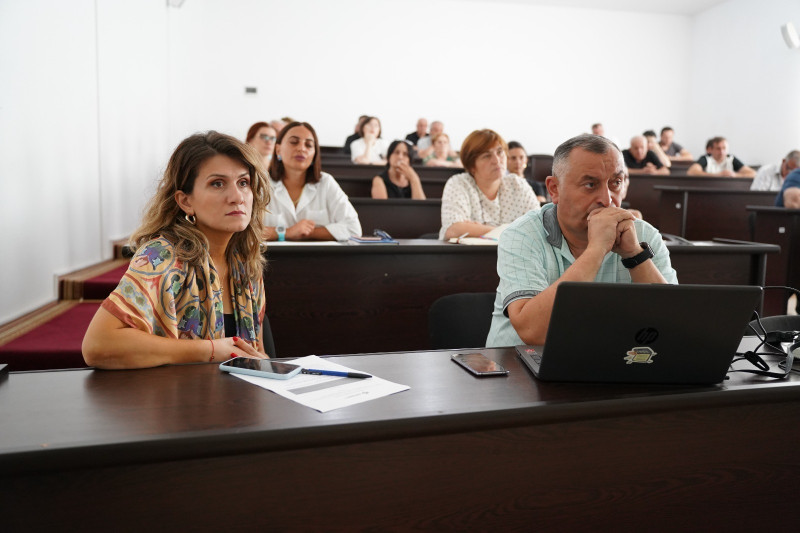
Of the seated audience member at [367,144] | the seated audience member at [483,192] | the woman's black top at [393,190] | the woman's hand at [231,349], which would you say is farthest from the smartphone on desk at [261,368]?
the seated audience member at [367,144]

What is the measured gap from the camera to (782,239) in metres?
4.93

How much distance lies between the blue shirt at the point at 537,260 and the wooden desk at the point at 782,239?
3469mm

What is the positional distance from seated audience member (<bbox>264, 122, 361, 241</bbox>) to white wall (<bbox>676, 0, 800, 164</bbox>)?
8.29 meters

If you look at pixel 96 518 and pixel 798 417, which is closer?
pixel 96 518

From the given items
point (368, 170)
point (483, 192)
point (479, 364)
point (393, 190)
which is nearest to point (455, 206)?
point (483, 192)

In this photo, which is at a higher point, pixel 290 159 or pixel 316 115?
pixel 316 115

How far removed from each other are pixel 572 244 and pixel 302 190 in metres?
2.05

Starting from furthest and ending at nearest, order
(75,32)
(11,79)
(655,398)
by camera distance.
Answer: (75,32), (11,79), (655,398)

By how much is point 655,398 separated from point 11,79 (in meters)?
2.63

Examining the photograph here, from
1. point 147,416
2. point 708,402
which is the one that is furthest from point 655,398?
point 147,416

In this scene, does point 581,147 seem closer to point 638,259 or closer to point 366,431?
point 638,259

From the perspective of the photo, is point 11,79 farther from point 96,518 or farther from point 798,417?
point 798,417

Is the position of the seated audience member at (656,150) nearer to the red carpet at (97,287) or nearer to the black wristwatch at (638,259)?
the red carpet at (97,287)

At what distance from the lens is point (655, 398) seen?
1147 millimetres
